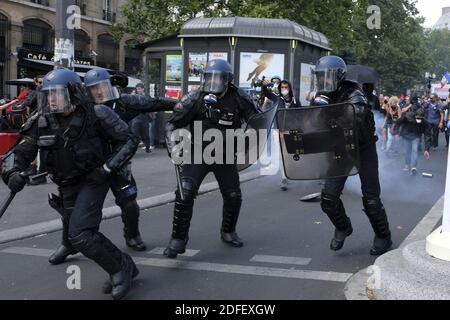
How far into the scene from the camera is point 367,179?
5047 mm

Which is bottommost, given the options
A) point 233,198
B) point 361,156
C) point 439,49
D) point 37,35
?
point 233,198

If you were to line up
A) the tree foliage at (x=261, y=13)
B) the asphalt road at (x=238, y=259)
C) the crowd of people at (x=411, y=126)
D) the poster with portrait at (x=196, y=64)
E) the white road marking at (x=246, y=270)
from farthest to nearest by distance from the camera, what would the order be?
the tree foliage at (x=261, y=13)
the poster with portrait at (x=196, y=64)
the crowd of people at (x=411, y=126)
the white road marking at (x=246, y=270)
the asphalt road at (x=238, y=259)

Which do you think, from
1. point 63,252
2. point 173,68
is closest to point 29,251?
point 63,252

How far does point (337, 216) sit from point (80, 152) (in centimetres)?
233

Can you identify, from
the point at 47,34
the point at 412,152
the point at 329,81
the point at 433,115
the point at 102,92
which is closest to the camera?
the point at 329,81

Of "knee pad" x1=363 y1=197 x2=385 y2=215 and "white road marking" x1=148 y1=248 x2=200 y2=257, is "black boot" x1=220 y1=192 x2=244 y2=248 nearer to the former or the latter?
"white road marking" x1=148 y1=248 x2=200 y2=257

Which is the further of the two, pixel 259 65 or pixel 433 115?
pixel 433 115

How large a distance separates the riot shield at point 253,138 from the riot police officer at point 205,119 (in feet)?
0.29

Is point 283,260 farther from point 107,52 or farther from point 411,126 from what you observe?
point 107,52

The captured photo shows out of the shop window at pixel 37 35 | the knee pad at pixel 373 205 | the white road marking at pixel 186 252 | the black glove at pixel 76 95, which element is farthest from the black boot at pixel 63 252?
the shop window at pixel 37 35

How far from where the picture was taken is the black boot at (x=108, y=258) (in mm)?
3923

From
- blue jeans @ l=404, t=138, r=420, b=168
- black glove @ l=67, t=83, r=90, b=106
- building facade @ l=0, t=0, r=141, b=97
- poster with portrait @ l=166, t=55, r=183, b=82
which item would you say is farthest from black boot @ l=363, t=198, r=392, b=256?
building facade @ l=0, t=0, r=141, b=97

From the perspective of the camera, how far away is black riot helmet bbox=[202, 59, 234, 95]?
5.01 metres

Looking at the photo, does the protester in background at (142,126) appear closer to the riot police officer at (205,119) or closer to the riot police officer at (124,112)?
the riot police officer at (124,112)
